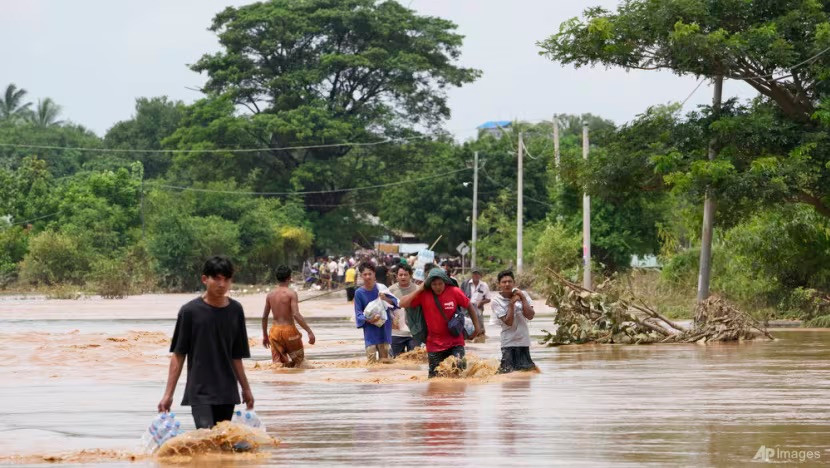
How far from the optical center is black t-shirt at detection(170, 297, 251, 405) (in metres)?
9.87

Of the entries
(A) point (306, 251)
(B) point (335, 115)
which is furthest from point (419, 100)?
(A) point (306, 251)

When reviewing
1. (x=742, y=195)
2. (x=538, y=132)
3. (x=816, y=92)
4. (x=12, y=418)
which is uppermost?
(x=538, y=132)

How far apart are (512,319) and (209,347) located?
24.8 ft

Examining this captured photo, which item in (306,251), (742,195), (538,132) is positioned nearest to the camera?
(742,195)

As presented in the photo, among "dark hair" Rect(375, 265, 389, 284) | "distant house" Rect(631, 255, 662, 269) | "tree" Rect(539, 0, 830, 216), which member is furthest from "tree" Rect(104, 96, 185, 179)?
"dark hair" Rect(375, 265, 389, 284)

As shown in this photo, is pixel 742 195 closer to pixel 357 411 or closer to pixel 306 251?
pixel 357 411

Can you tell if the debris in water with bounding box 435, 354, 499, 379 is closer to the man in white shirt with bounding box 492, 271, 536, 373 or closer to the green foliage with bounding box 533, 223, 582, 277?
the man in white shirt with bounding box 492, 271, 536, 373

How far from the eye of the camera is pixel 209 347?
32.4 feet

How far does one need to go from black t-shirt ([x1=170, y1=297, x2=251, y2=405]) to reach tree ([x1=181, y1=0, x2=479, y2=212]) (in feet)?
223

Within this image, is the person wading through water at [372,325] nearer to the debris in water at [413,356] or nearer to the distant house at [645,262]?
the debris in water at [413,356]

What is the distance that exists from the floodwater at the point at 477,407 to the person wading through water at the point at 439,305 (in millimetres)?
519

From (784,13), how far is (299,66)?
53798mm

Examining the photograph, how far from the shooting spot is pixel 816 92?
99.5ft

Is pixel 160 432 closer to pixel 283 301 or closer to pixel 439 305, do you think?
pixel 439 305
